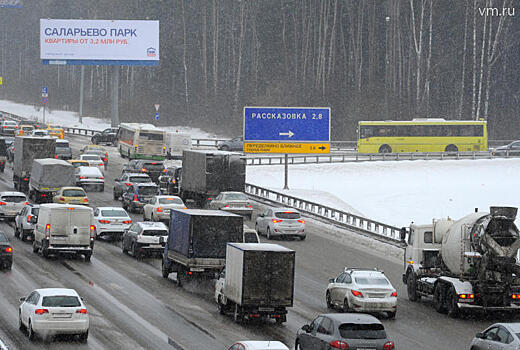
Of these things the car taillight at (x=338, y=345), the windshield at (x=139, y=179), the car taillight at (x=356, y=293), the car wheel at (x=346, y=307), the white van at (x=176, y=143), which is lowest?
the car wheel at (x=346, y=307)

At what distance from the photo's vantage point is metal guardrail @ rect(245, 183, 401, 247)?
4069cm

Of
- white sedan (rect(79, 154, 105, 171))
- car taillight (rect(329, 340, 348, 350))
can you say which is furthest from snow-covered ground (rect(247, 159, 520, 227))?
car taillight (rect(329, 340, 348, 350))

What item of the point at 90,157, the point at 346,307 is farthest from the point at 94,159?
the point at 346,307

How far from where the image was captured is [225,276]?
80.5 ft

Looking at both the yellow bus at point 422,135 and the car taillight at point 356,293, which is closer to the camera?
the car taillight at point 356,293

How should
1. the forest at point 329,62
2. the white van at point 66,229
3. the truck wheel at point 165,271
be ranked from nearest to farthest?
the truck wheel at point 165,271 → the white van at point 66,229 → the forest at point 329,62

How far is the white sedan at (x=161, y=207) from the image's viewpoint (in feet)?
133

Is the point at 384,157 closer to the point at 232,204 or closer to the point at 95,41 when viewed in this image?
the point at 232,204

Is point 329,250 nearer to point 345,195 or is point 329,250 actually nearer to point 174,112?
point 345,195

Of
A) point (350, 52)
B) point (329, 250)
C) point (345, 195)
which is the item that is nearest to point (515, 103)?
point (350, 52)

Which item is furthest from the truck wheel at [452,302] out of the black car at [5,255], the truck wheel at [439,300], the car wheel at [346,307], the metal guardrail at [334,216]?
the black car at [5,255]

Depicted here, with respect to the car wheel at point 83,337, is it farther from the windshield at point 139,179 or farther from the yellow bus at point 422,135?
the yellow bus at point 422,135

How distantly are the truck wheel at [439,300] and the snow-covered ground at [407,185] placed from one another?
2647 centimetres

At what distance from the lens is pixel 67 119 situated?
375 ft
